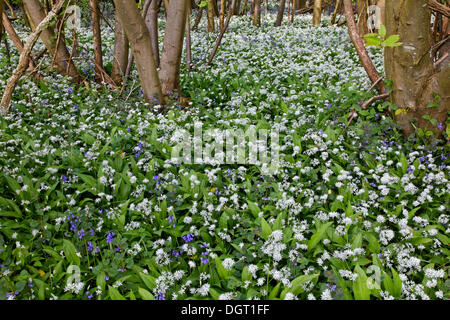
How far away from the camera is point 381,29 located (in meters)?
2.21

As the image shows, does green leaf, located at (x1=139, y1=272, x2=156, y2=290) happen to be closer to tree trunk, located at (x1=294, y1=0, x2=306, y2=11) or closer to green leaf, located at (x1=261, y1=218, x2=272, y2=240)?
green leaf, located at (x1=261, y1=218, x2=272, y2=240)

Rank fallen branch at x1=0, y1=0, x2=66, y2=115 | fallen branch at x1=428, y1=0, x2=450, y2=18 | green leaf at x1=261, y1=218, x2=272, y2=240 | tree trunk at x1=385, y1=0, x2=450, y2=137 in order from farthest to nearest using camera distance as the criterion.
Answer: fallen branch at x1=0, y1=0, x2=66, y2=115 → fallen branch at x1=428, y1=0, x2=450, y2=18 → tree trunk at x1=385, y1=0, x2=450, y2=137 → green leaf at x1=261, y1=218, x2=272, y2=240

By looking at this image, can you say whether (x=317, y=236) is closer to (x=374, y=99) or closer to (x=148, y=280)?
(x=148, y=280)

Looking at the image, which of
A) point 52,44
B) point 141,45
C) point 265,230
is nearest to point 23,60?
point 52,44

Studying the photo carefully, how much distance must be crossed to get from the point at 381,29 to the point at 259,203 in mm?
1824

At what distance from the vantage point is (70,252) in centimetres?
270

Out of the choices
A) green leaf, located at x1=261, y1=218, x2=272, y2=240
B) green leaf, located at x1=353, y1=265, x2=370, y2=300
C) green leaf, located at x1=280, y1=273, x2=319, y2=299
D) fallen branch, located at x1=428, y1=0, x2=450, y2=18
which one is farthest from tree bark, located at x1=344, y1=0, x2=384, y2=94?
green leaf, located at x1=280, y1=273, x2=319, y2=299

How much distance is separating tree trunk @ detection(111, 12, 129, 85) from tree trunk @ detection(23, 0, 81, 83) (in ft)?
2.20

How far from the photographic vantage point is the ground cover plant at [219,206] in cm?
248

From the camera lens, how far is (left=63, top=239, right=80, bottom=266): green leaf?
8.73ft

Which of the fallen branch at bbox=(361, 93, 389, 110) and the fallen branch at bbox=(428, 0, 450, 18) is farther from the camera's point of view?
the fallen branch at bbox=(361, 93, 389, 110)

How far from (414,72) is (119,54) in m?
4.79
